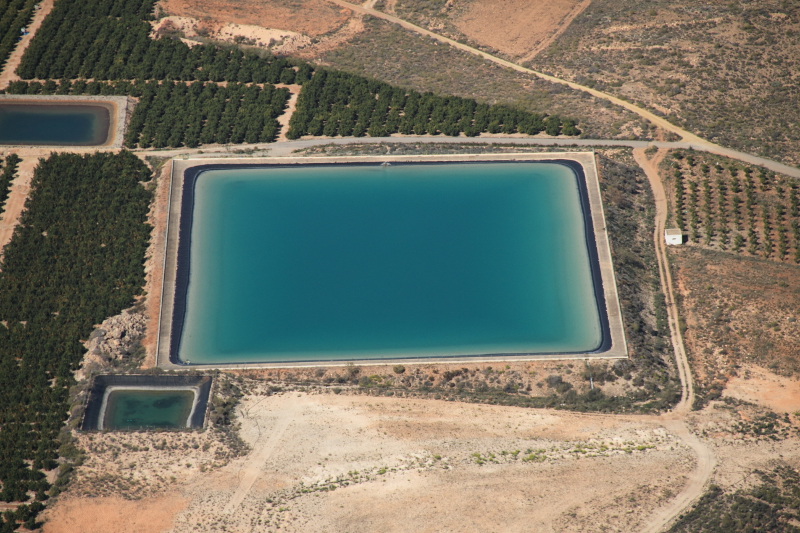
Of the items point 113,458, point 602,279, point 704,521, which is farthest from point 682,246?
point 113,458

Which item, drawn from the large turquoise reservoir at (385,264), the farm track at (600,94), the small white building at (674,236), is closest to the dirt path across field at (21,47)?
the large turquoise reservoir at (385,264)

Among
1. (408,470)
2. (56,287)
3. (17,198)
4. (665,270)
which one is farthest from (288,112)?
(408,470)

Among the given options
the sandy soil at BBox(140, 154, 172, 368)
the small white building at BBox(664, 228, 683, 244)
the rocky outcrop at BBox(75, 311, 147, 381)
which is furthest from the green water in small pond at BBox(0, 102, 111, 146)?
the small white building at BBox(664, 228, 683, 244)

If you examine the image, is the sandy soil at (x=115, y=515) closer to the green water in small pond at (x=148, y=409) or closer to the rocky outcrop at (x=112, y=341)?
the green water in small pond at (x=148, y=409)

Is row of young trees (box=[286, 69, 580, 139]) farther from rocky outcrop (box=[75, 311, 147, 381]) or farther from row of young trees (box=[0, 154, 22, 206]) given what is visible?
rocky outcrop (box=[75, 311, 147, 381])

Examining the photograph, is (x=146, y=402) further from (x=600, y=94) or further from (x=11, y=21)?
(x=11, y=21)

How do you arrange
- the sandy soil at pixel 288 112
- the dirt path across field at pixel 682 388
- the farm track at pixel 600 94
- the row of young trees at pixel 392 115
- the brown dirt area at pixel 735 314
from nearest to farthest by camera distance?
1. the dirt path across field at pixel 682 388
2. the brown dirt area at pixel 735 314
3. the farm track at pixel 600 94
4. the row of young trees at pixel 392 115
5. the sandy soil at pixel 288 112

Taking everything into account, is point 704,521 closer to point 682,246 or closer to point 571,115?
point 682,246
